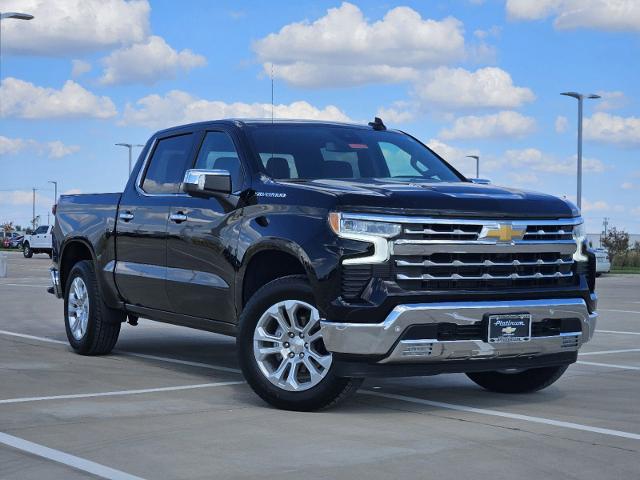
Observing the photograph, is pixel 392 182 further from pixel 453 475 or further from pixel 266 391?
pixel 453 475

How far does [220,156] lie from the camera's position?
344 inches

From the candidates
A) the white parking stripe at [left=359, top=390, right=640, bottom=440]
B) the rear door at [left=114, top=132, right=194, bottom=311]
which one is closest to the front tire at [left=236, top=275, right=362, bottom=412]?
the white parking stripe at [left=359, top=390, right=640, bottom=440]

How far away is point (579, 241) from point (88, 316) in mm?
4795

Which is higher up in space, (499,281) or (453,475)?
(499,281)

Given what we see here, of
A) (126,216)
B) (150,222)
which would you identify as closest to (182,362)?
(126,216)

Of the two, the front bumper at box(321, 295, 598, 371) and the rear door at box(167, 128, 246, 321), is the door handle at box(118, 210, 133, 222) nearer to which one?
the rear door at box(167, 128, 246, 321)

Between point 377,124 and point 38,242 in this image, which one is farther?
point 38,242

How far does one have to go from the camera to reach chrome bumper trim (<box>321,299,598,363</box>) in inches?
269

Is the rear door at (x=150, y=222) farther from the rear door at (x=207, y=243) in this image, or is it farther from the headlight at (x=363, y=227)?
the headlight at (x=363, y=227)

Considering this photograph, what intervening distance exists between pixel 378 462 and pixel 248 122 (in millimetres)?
3814

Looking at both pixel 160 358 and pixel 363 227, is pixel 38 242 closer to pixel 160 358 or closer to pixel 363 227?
pixel 160 358

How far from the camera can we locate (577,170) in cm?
4772

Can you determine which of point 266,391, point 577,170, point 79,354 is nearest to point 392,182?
point 266,391

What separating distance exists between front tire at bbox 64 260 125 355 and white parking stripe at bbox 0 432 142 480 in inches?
156
